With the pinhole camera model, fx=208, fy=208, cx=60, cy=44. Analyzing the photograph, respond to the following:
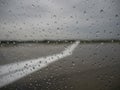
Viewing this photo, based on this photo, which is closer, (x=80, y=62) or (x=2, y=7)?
(x=80, y=62)

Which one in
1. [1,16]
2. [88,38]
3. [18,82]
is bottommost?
[18,82]

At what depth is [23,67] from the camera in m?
1.91

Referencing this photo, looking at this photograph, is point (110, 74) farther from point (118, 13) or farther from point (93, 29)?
point (118, 13)

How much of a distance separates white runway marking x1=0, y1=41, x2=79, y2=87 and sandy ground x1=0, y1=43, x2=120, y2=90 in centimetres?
4

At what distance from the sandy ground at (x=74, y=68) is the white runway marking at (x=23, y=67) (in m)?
0.04

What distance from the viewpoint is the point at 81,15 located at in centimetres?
218

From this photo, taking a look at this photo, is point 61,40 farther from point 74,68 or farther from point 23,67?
point 23,67

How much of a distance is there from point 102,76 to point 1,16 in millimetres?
1157

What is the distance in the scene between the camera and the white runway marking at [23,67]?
70.9 inches

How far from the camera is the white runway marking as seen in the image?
70.9 inches

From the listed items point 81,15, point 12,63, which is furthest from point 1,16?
point 81,15

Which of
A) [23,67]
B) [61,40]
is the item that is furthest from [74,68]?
[23,67]

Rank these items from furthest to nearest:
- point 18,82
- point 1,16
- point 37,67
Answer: point 1,16 → point 37,67 → point 18,82

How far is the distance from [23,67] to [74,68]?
1.53 ft
